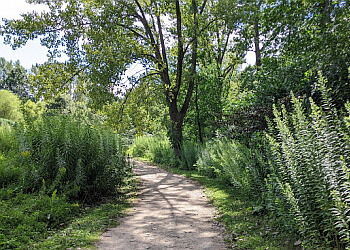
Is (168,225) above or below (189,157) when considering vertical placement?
below

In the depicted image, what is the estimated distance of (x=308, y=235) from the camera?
12.2ft

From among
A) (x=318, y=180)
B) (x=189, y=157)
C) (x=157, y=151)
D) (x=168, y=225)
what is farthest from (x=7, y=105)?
(x=318, y=180)

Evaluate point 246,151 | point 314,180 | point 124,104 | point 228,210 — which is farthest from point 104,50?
point 314,180

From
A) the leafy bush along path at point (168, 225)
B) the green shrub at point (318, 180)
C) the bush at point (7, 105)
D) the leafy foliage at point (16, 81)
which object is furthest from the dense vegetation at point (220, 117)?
the leafy foliage at point (16, 81)

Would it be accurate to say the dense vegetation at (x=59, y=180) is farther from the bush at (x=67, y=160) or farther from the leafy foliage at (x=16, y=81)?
the leafy foliage at (x=16, y=81)

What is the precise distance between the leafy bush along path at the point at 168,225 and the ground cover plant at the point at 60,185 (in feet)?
1.47

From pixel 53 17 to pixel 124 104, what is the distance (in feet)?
19.0

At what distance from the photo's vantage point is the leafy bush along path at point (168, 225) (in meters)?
4.78

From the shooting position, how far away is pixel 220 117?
10.7 metres

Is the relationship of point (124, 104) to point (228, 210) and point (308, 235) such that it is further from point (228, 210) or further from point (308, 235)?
point (308, 235)

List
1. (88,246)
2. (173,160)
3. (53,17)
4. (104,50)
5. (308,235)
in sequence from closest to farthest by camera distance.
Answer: (308,235) < (88,246) < (104,50) < (53,17) < (173,160)

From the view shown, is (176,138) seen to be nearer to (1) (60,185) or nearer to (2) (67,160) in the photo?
(2) (67,160)

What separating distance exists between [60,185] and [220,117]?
6170mm

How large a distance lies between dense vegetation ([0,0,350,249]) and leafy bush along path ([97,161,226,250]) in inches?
34.3
